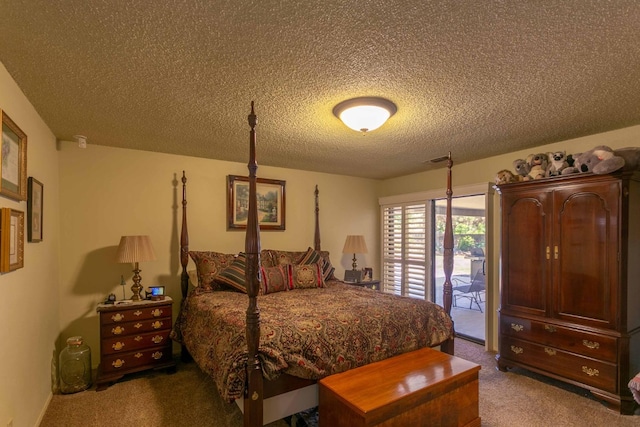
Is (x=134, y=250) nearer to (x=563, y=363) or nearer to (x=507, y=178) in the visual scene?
(x=507, y=178)

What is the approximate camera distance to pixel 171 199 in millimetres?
3752

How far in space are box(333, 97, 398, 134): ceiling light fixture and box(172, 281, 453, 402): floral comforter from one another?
4.69 feet

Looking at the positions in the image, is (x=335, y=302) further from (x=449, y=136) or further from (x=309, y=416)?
(x=449, y=136)

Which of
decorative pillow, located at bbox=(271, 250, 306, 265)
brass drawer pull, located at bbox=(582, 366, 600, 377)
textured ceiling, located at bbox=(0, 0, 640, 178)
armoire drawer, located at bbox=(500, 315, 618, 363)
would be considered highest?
textured ceiling, located at bbox=(0, 0, 640, 178)

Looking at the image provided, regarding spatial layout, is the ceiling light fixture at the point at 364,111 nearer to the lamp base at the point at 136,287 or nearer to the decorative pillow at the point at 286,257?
the decorative pillow at the point at 286,257

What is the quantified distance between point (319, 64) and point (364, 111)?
0.59m

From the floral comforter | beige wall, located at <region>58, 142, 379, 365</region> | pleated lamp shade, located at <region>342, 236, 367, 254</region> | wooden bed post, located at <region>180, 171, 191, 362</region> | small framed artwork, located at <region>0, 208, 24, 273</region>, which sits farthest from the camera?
pleated lamp shade, located at <region>342, 236, 367, 254</region>

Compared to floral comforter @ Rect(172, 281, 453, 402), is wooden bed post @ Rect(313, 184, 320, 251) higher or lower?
higher

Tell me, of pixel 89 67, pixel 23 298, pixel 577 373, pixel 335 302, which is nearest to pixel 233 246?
pixel 335 302

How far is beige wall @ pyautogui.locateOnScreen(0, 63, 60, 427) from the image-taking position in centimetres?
184

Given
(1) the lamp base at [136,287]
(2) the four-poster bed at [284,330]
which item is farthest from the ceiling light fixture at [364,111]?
(1) the lamp base at [136,287]

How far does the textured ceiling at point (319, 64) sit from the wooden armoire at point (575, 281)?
0.62m

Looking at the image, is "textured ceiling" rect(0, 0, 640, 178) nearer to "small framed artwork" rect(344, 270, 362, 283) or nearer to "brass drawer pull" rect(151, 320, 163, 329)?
"brass drawer pull" rect(151, 320, 163, 329)

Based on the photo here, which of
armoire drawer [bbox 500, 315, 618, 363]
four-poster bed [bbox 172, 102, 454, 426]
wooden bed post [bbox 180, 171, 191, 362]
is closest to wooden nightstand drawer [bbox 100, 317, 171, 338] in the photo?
four-poster bed [bbox 172, 102, 454, 426]
